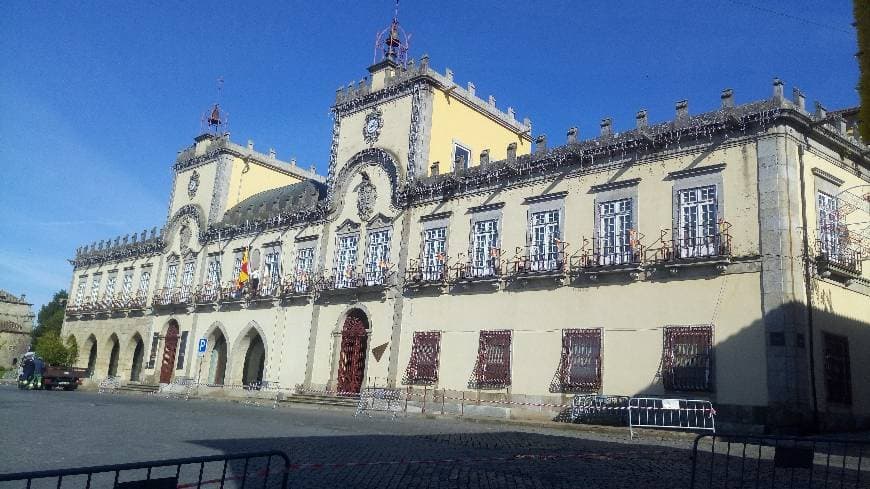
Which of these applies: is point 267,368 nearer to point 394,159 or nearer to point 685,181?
point 394,159

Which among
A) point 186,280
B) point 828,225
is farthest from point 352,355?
point 828,225

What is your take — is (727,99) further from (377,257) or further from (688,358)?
(377,257)

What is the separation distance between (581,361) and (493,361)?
10.5 feet

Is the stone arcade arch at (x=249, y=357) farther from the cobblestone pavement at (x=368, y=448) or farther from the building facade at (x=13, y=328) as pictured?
the building facade at (x=13, y=328)

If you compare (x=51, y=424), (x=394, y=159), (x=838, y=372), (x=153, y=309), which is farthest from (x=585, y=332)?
(x=153, y=309)

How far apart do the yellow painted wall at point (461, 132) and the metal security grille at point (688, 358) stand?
12181 millimetres

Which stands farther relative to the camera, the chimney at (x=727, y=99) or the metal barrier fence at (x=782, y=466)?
the chimney at (x=727, y=99)

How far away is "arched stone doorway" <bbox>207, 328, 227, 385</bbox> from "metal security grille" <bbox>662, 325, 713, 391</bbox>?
77.7 ft

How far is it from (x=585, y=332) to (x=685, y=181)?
5.10m

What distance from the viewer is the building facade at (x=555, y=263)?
17.2 metres

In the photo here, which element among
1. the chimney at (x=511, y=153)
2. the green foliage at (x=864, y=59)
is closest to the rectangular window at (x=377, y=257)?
the chimney at (x=511, y=153)

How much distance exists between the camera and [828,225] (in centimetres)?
1845

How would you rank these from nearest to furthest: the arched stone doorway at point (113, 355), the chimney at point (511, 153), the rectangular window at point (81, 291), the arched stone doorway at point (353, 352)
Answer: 1. the chimney at point (511, 153)
2. the arched stone doorway at point (353, 352)
3. the arched stone doorway at point (113, 355)
4. the rectangular window at point (81, 291)

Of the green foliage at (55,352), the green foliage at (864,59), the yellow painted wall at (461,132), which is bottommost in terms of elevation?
the green foliage at (55,352)
